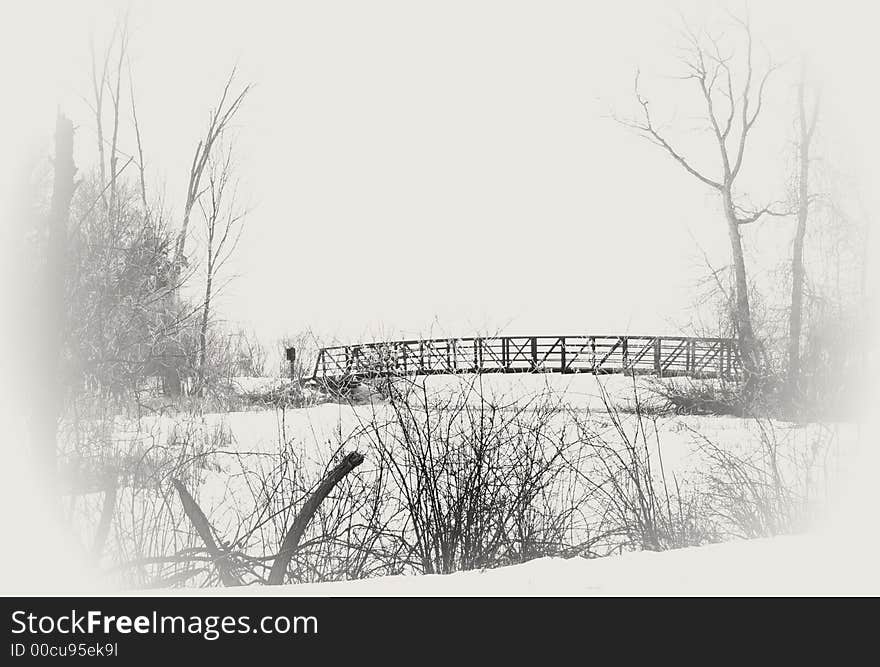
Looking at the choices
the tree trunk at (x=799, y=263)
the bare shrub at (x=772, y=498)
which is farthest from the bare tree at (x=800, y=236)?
the bare shrub at (x=772, y=498)

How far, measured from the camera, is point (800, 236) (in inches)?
265

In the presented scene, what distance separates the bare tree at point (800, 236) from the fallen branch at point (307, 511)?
13.5ft

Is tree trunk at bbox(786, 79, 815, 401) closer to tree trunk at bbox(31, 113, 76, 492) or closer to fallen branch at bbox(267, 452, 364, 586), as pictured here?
fallen branch at bbox(267, 452, 364, 586)

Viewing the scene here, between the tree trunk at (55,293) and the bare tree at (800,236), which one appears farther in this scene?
the bare tree at (800,236)

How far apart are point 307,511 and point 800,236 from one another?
5.88m

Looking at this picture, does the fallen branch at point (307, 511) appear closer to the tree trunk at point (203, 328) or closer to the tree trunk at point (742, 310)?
the tree trunk at point (203, 328)

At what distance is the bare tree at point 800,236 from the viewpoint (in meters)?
5.79

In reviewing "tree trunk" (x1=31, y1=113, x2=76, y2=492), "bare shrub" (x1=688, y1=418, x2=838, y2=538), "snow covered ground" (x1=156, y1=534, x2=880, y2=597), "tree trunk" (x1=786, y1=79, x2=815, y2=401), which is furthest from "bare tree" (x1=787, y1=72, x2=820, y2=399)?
"tree trunk" (x1=31, y1=113, x2=76, y2=492)

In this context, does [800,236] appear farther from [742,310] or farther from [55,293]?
[55,293]

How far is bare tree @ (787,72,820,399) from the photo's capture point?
19.0 ft

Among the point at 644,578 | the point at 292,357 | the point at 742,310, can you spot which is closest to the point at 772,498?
the point at 644,578

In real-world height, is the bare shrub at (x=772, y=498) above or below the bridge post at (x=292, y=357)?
below
